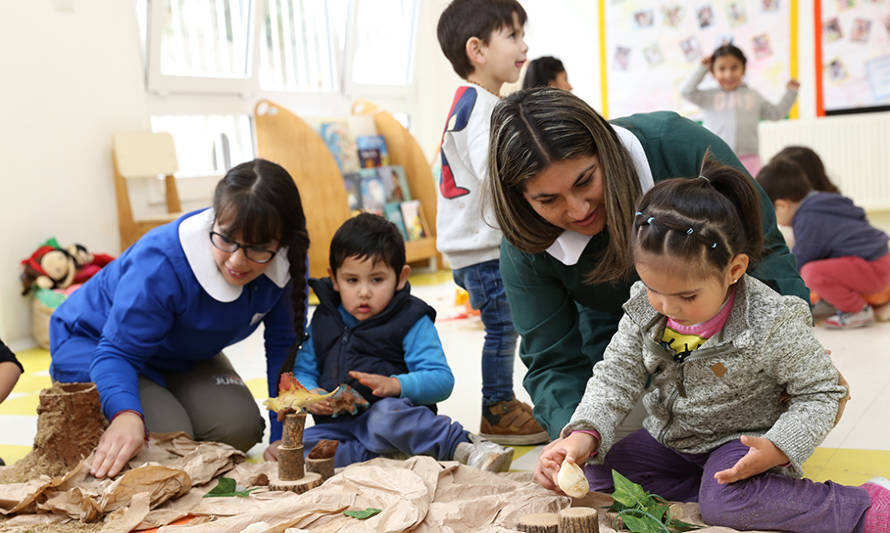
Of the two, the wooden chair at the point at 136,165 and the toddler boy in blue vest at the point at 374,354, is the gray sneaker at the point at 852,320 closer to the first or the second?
the toddler boy in blue vest at the point at 374,354

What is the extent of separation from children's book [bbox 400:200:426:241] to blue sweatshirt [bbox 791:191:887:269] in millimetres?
2779

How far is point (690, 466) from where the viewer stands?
163cm

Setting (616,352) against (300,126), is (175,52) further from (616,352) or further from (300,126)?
(616,352)

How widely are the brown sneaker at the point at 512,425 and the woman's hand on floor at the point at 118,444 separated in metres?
0.85

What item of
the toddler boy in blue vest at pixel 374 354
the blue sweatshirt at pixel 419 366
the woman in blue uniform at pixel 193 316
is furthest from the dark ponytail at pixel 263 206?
the blue sweatshirt at pixel 419 366

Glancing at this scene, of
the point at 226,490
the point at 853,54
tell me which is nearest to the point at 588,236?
the point at 226,490

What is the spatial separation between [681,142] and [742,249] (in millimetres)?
358

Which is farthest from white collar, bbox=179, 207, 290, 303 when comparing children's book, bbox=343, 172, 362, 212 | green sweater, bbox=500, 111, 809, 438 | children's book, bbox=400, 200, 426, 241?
children's book, bbox=400, 200, 426, 241

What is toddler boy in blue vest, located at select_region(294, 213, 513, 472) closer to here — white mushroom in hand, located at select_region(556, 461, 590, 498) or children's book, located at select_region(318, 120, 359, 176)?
white mushroom in hand, located at select_region(556, 461, 590, 498)

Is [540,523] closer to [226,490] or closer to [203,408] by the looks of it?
[226,490]

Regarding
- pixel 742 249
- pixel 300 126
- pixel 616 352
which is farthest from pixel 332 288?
pixel 300 126

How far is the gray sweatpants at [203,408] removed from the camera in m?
2.12

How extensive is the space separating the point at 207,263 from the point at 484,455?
2.55 feet

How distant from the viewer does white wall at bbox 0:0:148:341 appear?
4.00m
